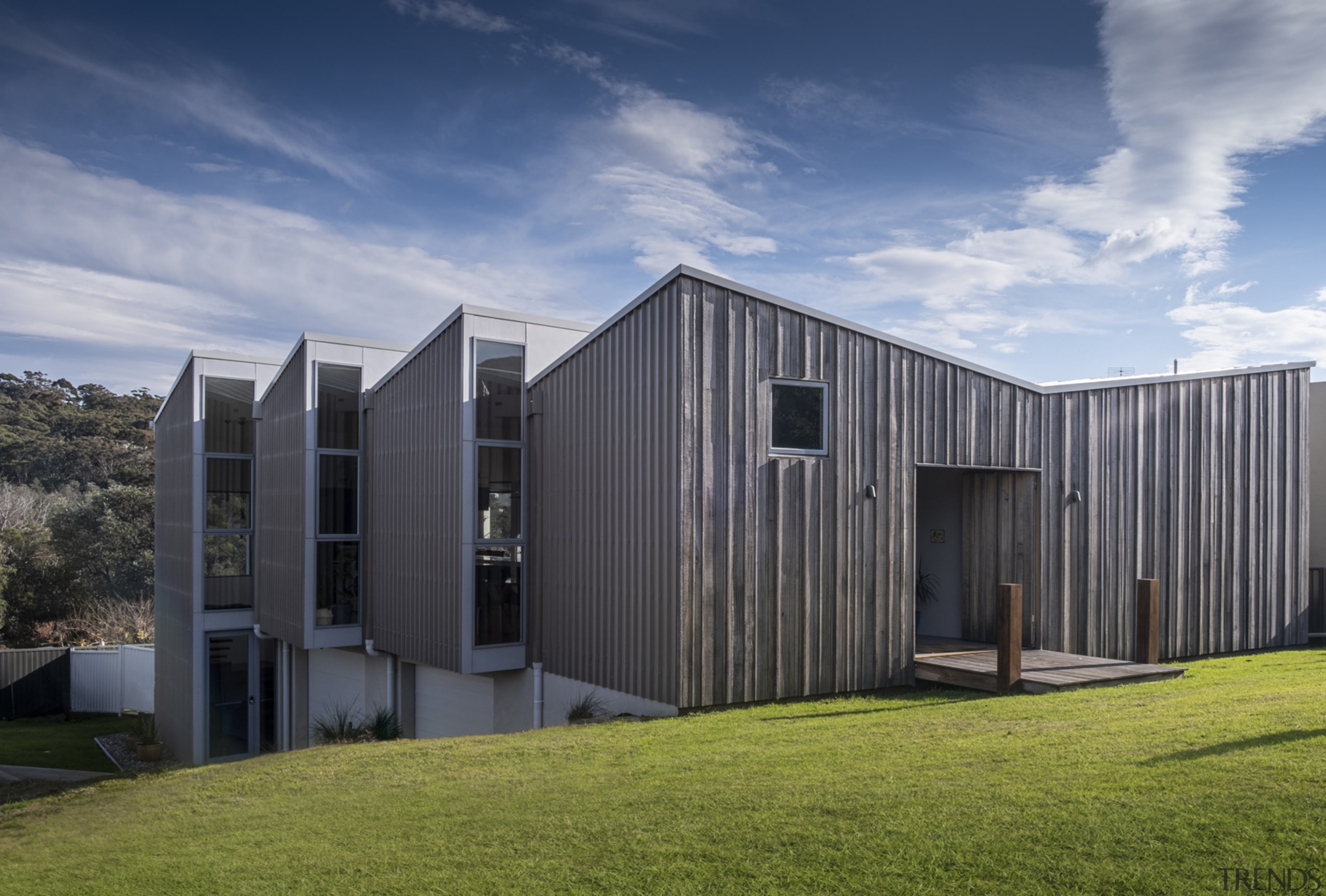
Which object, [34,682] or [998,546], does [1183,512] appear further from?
[34,682]

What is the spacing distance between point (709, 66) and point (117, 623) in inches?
1091

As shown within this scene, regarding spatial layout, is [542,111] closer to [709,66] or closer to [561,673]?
[709,66]

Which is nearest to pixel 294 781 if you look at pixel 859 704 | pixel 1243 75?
pixel 859 704

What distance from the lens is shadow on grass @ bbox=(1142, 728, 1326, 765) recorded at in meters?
5.84

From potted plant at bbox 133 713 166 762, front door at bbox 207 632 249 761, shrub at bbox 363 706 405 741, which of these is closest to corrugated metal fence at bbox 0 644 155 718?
potted plant at bbox 133 713 166 762

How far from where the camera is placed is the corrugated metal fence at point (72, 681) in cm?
2577

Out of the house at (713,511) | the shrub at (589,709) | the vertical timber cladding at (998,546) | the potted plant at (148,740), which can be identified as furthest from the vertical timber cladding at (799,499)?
the potted plant at (148,740)

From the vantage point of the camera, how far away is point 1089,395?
42.6 feet

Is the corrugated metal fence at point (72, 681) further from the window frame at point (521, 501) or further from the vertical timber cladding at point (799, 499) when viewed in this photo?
the vertical timber cladding at point (799, 499)

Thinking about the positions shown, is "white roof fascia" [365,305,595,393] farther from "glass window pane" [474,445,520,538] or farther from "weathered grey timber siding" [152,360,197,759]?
"weathered grey timber siding" [152,360,197,759]

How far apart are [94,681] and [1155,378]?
89.9ft

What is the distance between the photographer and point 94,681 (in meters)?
26.4

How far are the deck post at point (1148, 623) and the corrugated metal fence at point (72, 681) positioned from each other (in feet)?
79.4

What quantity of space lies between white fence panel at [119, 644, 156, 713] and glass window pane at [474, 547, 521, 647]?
16303 mm
